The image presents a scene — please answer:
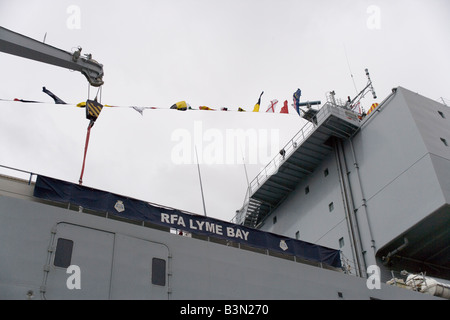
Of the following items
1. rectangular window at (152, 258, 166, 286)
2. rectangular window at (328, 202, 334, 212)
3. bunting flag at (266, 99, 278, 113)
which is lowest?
rectangular window at (152, 258, 166, 286)

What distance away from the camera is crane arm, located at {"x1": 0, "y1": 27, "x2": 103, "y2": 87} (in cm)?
1434

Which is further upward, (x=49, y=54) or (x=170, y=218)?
(x=49, y=54)

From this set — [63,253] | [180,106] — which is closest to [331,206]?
[180,106]

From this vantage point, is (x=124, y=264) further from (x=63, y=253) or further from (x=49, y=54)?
(x=49, y=54)

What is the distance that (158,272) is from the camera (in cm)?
1266

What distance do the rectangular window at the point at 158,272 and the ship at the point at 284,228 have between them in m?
0.03

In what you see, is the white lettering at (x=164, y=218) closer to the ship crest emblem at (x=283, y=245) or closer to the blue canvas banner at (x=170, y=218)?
the blue canvas banner at (x=170, y=218)

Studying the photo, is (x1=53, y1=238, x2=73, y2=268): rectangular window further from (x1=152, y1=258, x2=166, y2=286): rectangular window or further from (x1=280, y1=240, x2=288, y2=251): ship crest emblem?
(x1=280, y1=240, x2=288, y2=251): ship crest emblem

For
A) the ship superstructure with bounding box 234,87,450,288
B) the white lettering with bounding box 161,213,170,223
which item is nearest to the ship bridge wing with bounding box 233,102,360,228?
the ship superstructure with bounding box 234,87,450,288

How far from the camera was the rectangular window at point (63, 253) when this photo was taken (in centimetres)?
1133

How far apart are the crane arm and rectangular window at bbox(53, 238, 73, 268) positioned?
19.8 feet

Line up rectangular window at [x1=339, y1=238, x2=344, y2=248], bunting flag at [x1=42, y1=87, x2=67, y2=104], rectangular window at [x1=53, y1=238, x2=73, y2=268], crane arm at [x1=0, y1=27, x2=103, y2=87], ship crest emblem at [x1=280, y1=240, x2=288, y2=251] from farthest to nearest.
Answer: rectangular window at [x1=339, y1=238, x2=344, y2=248], ship crest emblem at [x1=280, y1=240, x2=288, y2=251], bunting flag at [x1=42, y1=87, x2=67, y2=104], crane arm at [x1=0, y1=27, x2=103, y2=87], rectangular window at [x1=53, y1=238, x2=73, y2=268]

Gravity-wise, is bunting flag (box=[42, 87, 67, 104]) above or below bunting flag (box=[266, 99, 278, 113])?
below

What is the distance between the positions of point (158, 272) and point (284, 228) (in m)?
12.2
